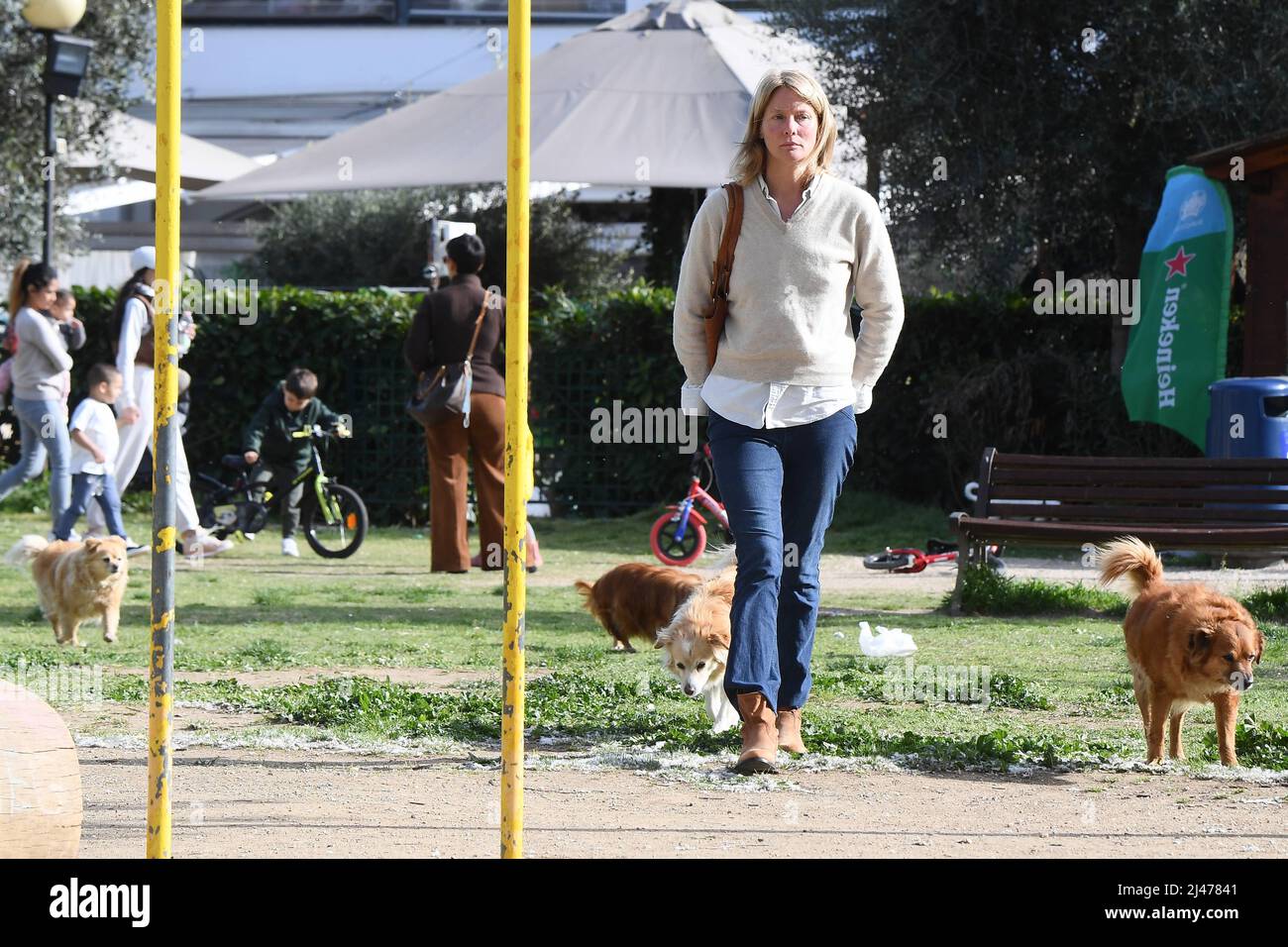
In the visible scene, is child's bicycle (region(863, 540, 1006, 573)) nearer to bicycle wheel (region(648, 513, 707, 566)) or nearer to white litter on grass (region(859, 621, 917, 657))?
bicycle wheel (region(648, 513, 707, 566))

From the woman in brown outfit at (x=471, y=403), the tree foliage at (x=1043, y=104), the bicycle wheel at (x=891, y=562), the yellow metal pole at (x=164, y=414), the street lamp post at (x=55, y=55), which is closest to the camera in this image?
the yellow metal pole at (x=164, y=414)

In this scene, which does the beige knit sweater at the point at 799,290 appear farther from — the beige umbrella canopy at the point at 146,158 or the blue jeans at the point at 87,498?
the beige umbrella canopy at the point at 146,158

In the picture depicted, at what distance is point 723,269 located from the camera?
5.37m

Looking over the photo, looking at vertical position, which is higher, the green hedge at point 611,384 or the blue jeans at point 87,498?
the green hedge at point 611,384

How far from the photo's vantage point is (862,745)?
226 inches

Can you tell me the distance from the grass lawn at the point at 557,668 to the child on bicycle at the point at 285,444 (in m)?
1.07

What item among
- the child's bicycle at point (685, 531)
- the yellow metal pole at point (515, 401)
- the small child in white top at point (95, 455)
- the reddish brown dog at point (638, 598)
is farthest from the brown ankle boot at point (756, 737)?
the child's bicycle at point (685, 531)

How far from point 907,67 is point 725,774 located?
11.6 m

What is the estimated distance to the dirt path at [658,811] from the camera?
14.1 ft

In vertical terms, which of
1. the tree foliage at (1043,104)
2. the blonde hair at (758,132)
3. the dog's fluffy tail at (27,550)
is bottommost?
the dog's fluffy tail at (27,550)

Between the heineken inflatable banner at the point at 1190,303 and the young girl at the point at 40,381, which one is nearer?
the young girl at the point at 40,381

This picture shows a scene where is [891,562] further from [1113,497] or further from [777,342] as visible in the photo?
[777,342]
